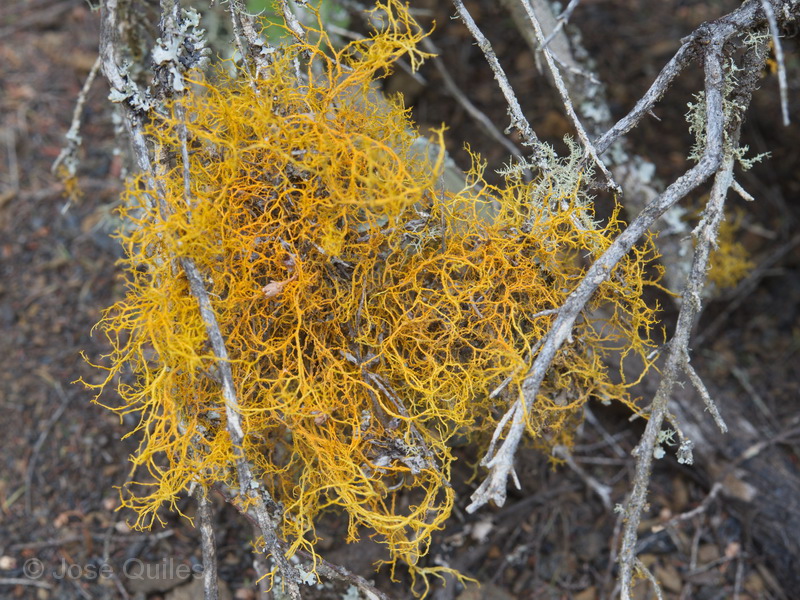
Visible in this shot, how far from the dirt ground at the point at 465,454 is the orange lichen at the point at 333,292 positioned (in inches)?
18.2

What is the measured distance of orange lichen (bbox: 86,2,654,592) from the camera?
1414 mm

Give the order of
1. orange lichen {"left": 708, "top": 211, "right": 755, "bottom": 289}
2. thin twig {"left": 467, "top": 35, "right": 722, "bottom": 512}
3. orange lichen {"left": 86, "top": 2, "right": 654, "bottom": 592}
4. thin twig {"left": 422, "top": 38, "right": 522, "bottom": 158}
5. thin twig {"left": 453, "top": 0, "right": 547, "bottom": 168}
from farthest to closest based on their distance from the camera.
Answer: orange lichen {"left": 708, "top": 211, "right": 755, "bottom": 289}
thin twig {"left": 422, "top": 38, "right": 522, "bottom": 158}
thin twig {"left": 453, "top": 0, "right": 547, "bottom": 168}
orange lichen {"left": 86, "top": 2, "right": 654, "bottom": 592}
thin twig {"left": 467, "top": 35, "right": 722, "bottom": 512}

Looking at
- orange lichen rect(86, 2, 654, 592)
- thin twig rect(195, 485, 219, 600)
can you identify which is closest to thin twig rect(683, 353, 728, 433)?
orange lichen rect(86, 2, 654, 592)

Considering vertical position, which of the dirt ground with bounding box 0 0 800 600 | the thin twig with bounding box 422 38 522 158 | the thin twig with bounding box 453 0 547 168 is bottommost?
the dirt ground with bounding box 0 0 800 600

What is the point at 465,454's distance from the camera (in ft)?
6.70

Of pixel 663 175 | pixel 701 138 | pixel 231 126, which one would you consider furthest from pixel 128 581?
pixel 663 175

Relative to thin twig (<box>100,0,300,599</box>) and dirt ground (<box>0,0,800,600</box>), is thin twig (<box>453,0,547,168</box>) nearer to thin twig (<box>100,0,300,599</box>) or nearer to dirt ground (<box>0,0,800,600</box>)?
thin twig (<box>100,0,300,599</box>)

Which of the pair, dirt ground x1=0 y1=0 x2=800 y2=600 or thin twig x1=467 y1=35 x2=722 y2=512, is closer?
thin twig x1=467 y1=35 x2=722 y2=512

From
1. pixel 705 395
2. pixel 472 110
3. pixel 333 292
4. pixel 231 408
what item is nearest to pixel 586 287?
pixel 705 395

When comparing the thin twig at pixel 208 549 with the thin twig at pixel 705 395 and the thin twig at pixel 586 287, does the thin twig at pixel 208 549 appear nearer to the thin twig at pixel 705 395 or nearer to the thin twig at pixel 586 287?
the thin twig at pixel 586 287

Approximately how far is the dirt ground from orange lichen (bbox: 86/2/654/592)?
461 millimetres

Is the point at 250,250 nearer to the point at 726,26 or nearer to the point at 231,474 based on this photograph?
the point at 231,474

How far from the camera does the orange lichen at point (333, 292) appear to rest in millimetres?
1414

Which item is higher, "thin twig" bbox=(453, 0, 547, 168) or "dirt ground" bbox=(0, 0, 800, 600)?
"thin twig" bbox=(453, 0, 547, 168)
